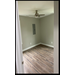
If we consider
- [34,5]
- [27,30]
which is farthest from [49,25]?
[34,5]

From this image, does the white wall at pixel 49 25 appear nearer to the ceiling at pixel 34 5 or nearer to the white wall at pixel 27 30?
the white wall at pixel 27 30

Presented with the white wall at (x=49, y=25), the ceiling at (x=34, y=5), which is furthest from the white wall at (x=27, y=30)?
the ceiling at (x=34, y=5)

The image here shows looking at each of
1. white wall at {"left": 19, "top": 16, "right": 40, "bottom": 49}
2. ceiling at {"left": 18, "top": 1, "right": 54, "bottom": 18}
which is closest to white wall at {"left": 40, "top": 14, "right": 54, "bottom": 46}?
white wall at {"left": 19, "top": 16, "right": 40, "bottom": 49}

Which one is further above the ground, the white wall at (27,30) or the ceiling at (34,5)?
the ceiling at (34,5)

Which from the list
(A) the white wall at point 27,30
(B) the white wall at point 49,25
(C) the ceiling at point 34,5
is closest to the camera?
(C) the ceiling at point 34,5

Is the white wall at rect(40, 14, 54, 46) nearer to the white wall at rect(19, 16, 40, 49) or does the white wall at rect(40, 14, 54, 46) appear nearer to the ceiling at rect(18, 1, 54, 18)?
the white wall at rect(19, 16, 40, 49)

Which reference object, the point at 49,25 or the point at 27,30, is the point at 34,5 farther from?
the point at 49,25

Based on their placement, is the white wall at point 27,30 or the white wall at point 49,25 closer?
the white wall at point 27,30

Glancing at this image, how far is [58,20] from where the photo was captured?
521 mm
